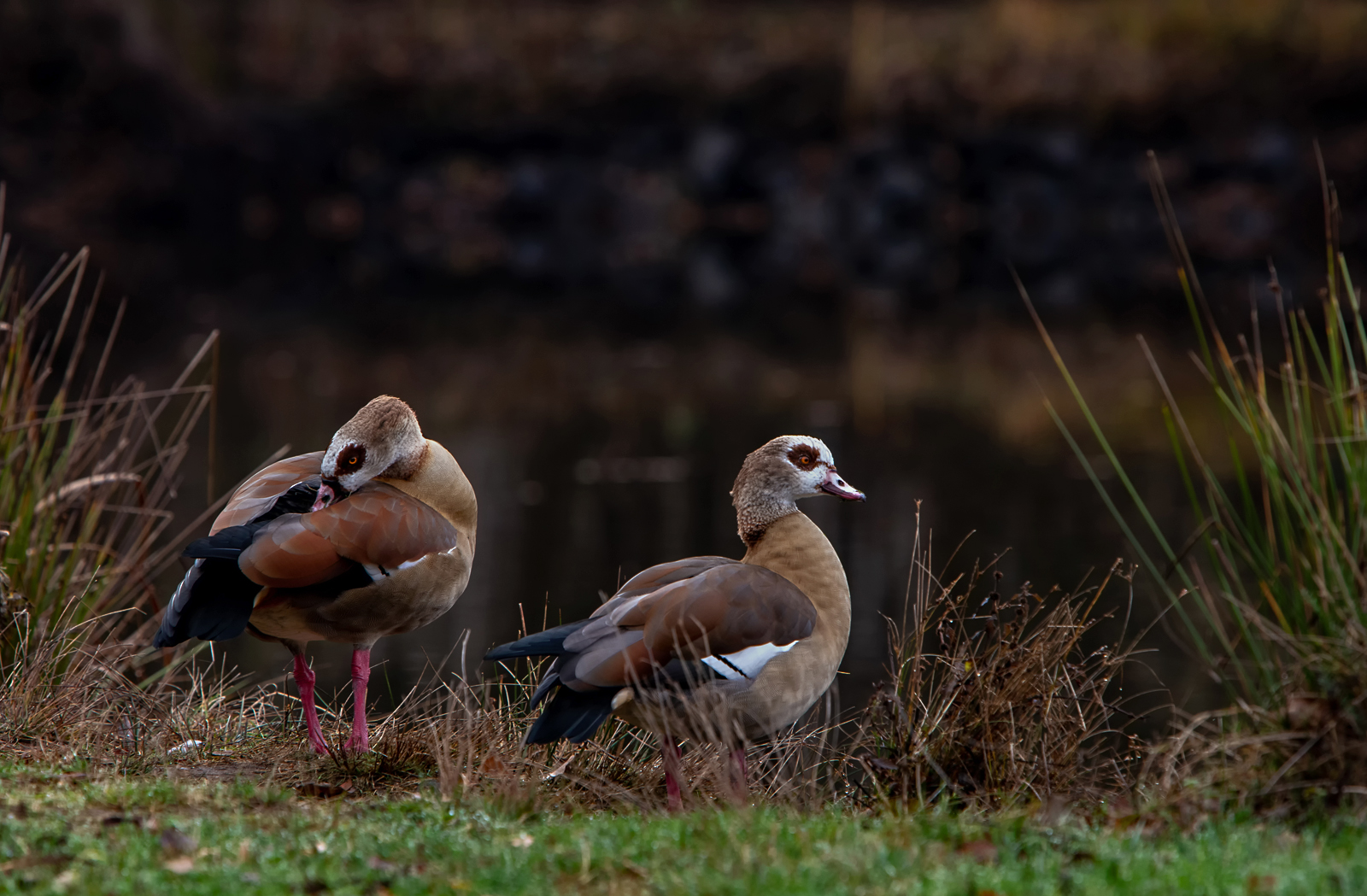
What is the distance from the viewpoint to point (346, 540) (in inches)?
215

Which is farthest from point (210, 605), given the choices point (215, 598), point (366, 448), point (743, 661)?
point (743, 661)

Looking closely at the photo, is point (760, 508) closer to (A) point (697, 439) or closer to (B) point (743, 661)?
(B) point (743, 661)

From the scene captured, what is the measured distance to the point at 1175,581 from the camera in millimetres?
13453

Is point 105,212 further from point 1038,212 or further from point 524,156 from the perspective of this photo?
point 1038,212

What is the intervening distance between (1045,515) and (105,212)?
35.7 metres

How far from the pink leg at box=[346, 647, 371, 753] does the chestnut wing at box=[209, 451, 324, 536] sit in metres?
0.70

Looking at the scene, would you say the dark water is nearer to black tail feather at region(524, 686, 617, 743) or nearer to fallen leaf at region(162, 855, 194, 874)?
black tail feather at region(524, 686, 617, 743)

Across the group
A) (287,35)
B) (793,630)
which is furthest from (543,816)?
(287,35)

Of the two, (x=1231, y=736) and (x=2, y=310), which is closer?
(x=1231, y=736)

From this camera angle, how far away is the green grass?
3.82m

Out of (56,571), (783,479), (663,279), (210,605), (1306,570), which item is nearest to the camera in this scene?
(1306,570)

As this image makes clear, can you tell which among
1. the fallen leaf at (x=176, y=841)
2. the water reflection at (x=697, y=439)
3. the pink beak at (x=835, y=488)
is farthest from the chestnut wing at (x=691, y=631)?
the water reflection at (x=697, y=439)

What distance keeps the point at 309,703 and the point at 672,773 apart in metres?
1.53

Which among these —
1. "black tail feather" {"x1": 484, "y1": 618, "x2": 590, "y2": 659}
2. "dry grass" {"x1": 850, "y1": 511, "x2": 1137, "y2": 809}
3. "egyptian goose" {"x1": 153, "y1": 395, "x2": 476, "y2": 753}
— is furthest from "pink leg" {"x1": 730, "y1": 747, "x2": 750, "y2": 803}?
"egyptian goose" {"x1": 153, "y1": 395, "x2": 476, "y2": 753}
